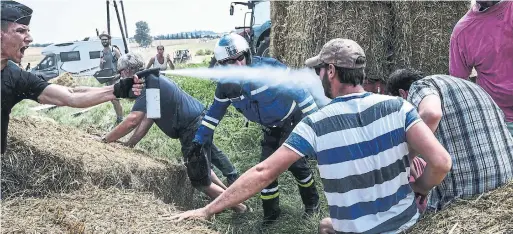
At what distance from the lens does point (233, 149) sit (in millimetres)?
7879

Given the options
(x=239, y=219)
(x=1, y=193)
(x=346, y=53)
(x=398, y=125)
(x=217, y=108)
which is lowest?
(x=239, y=219)

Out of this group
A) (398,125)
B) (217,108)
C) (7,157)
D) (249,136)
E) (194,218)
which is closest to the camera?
(398,125)

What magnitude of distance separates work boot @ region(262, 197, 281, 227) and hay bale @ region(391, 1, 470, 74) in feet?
9.86

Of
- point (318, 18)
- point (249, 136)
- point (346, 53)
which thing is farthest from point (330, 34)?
point (346, 53)

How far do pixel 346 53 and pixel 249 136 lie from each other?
5.55 m

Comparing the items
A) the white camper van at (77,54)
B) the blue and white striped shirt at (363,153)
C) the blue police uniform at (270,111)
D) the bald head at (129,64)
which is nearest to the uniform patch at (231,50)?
the blue police uniform at (270,111)

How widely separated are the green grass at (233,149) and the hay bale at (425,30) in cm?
208

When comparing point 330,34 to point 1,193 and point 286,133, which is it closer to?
point 286,133

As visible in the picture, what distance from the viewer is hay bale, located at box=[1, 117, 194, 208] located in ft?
12.7

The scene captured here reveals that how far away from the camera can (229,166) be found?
598 cm

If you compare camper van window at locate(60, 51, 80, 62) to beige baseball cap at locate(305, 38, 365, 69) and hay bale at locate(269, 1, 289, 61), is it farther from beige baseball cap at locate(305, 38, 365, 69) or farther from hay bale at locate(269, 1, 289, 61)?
beige baseball cap at locate(305, 38, 365, 69)

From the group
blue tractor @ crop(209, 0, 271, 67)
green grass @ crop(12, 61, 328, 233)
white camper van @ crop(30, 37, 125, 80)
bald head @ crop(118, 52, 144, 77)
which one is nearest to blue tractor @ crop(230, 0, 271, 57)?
blue tractor @ crop(209, 0, 271, 67)

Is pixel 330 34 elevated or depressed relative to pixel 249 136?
elevated

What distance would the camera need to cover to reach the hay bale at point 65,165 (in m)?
3.87
